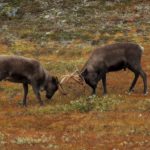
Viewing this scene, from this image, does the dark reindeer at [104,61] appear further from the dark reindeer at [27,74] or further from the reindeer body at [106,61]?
the dark reindeer at [27,74]

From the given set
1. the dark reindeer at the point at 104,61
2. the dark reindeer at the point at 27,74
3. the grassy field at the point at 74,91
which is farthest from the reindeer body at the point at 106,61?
the dark reindeer at the point at 27,74

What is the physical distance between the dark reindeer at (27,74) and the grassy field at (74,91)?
1105 mm

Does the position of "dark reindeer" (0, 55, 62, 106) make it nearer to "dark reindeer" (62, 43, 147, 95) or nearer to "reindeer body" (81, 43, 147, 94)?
"dark reindeer" (62, 43, 147, 95)

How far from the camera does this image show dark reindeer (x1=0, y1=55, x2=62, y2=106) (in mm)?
31031

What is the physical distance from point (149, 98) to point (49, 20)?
45714 millimetres

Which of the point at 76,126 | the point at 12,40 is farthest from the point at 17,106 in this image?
the point at 12,40

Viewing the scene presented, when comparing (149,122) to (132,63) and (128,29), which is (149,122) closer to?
(132,63)

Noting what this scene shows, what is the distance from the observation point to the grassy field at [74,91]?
2436 centimetres

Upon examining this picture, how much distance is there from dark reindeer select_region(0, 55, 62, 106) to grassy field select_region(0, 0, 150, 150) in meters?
1.10

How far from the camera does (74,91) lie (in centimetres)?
3725

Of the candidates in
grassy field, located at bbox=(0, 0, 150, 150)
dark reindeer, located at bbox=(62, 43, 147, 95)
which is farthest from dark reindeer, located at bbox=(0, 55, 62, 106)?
dark reindeer, located at bbox=(62, 43, 147, 95)

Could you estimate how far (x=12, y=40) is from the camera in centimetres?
6700

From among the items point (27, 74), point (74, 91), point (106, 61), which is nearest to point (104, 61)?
point (106, 61)

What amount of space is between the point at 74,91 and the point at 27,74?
629 cm
